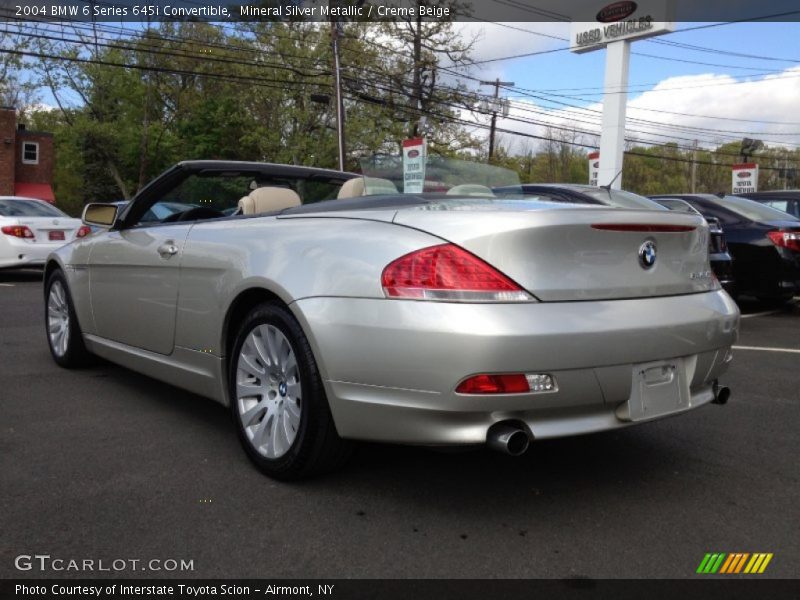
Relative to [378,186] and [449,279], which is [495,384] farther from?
[378,186]

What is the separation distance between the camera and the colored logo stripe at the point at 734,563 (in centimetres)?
237

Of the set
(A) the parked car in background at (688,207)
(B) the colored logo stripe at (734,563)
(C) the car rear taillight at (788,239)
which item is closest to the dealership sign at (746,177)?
(C) the car rear taillight at (788,239)

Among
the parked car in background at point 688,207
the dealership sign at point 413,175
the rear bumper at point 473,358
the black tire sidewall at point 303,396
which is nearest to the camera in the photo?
the rear bumper at point 473,358

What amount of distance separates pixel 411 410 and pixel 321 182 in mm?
2319

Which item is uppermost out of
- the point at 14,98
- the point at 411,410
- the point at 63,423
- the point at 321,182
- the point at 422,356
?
the point at 14,98

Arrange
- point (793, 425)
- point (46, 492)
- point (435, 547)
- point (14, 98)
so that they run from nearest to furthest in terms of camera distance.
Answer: point (435, 547) → point (46, 492) → point (793, 425) → point (14, 98)

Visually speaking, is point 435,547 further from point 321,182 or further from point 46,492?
point 321,182

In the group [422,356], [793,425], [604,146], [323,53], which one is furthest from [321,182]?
[323,53]

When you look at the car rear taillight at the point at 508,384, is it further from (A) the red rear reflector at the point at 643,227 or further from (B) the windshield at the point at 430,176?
(B) the windshield at the point at 430,176

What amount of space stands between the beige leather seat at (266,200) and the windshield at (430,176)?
1.51 feet

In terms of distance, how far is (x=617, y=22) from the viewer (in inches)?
1040

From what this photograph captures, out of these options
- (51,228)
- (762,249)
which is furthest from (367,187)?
(51,228)

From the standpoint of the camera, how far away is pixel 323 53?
119 ft

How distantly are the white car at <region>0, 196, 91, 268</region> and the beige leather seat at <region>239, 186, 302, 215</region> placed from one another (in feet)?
27.4
